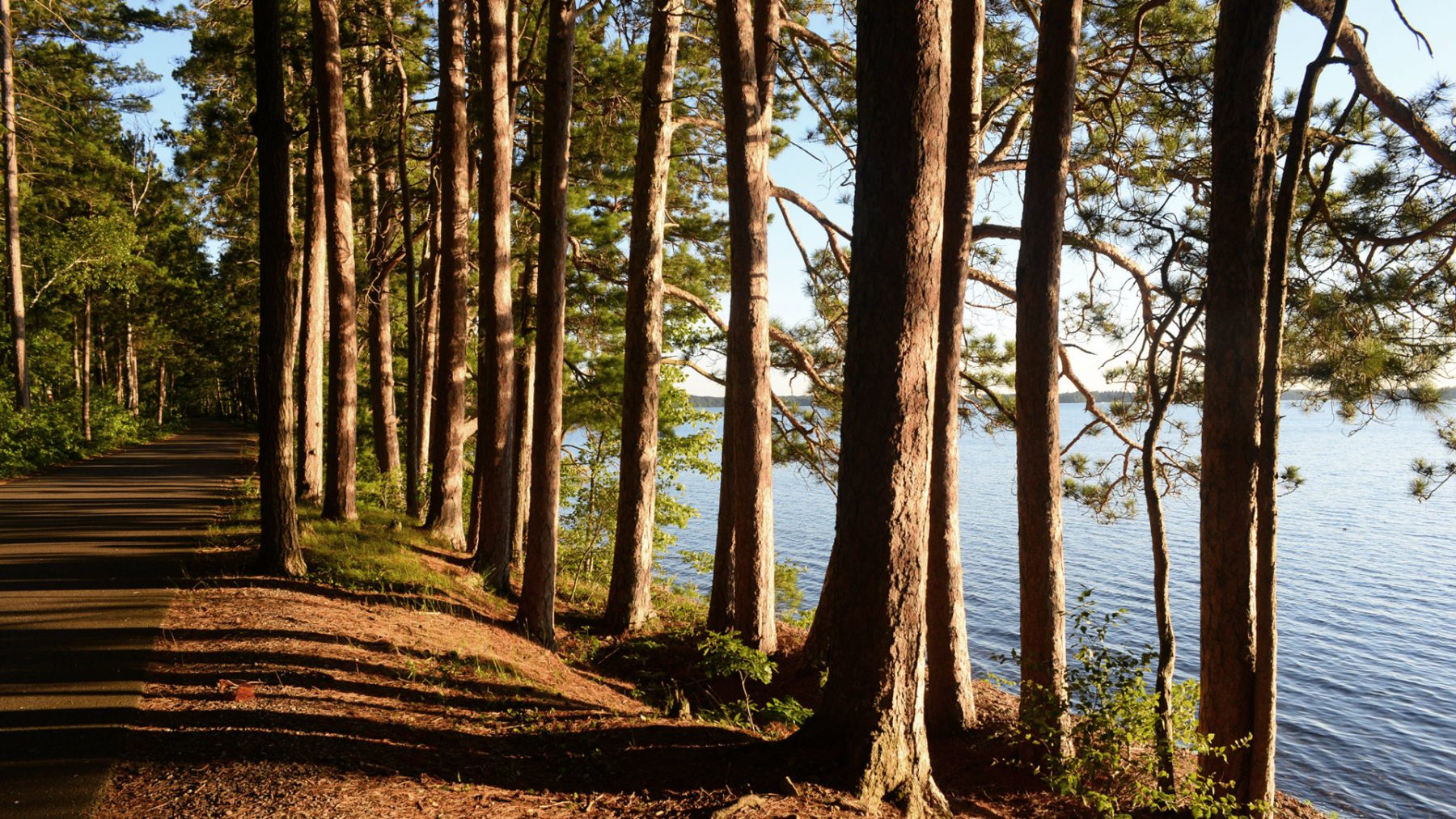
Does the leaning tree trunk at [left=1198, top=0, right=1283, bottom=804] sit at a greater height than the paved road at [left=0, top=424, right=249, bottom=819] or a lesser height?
greater

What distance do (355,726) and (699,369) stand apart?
35.7 feet

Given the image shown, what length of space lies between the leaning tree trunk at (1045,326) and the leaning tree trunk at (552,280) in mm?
4471

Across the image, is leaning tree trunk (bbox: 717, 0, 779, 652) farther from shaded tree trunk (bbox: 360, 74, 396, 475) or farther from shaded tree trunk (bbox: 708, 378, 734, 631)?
shaded tree trunk (bbox: 360, 74, 396, 475)

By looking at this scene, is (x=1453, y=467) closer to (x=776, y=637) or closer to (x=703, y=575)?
(x=776, y=637)

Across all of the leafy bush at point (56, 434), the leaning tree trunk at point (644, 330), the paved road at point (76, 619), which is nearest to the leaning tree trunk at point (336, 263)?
the paved road at point (76, 619)

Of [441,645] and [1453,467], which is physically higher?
[1453,467]

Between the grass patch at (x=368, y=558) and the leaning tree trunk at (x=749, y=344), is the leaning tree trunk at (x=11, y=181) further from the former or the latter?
the leaning tree trunk at (x=749, y=344)

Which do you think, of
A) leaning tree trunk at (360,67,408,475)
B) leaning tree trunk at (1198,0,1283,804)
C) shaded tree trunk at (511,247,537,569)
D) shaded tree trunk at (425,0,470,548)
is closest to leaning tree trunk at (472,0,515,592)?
shaded tree trunk at (425,0,470,548)

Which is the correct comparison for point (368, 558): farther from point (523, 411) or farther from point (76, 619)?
point (523, 411)

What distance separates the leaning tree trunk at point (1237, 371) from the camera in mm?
5574

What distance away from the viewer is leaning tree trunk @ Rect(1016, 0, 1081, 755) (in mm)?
6809

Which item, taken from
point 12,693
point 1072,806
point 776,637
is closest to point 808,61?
point 776,637

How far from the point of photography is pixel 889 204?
4.27 m

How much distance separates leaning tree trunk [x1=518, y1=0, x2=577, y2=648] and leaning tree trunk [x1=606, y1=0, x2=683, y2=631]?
1887 mm
